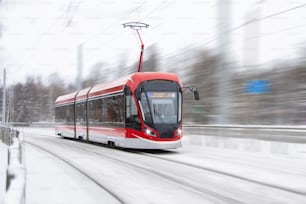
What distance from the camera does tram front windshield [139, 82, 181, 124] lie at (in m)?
16.3

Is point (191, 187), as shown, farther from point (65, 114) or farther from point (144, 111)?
point (65, 114)

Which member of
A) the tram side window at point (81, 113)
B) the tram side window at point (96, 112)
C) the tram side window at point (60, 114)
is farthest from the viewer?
the tram side window at point (60, 114)

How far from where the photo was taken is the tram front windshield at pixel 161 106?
16281 millimetres

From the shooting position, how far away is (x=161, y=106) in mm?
16594

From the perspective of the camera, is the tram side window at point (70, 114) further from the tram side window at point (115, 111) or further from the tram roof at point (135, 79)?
the tram roof at point (135, 79)

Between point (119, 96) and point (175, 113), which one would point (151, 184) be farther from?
point (119, 96)

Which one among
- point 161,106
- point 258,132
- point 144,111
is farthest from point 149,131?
point 258,132

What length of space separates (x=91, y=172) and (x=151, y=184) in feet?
8.49

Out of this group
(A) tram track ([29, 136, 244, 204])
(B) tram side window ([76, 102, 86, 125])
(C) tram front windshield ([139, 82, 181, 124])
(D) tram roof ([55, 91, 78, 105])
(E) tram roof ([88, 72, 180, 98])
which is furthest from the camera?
(D) tram roof ([55, 91, 78, 105])

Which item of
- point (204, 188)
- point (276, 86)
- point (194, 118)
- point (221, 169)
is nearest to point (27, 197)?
point (204, 188)

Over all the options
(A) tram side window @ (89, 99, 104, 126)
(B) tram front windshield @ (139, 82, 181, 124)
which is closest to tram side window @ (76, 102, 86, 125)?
(A) tram side window @ (89, 99, 104, 126)

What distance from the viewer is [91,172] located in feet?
36.8

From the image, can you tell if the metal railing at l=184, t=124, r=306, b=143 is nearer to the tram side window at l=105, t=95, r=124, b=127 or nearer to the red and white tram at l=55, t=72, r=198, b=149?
the red and white tram at l=55, t=72, r=198, b=149

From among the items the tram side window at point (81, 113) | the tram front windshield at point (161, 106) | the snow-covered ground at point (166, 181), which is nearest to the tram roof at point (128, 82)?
the tram front windshield at point (161, 106)
